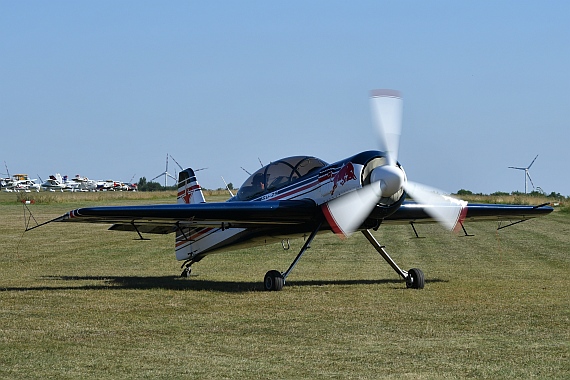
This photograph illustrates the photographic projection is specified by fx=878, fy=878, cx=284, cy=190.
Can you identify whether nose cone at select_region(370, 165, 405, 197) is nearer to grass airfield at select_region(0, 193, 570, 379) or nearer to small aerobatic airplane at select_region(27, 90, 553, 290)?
small aerobatic airplane at select_region(27, 90, 553, 290)

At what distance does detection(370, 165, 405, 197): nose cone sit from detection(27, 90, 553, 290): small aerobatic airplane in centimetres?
2

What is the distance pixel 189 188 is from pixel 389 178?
6.73m

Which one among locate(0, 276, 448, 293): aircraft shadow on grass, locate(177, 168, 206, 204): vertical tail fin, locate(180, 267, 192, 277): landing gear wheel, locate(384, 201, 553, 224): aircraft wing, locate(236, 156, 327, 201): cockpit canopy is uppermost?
locate(236, 156, 327, 201): cockpit canopy

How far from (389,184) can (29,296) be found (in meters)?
5.91

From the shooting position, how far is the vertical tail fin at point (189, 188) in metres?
19.0

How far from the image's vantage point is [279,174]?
16031mm

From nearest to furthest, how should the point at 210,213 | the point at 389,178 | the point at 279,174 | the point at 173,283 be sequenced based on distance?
the point at 389,178, the point at 210,213, the point at 279,174, the point at 173,283

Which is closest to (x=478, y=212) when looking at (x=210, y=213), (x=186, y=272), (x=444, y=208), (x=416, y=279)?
(x=444, y=208)

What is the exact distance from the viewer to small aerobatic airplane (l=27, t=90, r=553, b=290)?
1407cm

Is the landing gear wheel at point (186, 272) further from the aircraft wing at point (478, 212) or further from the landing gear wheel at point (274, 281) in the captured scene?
the aircraft wing at point (478, 212)

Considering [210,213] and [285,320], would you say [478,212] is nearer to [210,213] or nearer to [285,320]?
[210,213]

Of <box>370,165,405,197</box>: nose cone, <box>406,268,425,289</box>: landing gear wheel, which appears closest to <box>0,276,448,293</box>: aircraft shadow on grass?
<box>406,268,425,289</box>: landing gear wheel

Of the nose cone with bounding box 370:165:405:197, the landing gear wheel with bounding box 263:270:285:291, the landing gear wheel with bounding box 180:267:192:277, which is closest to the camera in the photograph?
the nose cone with bounding box 370:165:405:197

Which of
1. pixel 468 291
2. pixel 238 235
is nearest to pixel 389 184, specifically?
pixel 468 291
